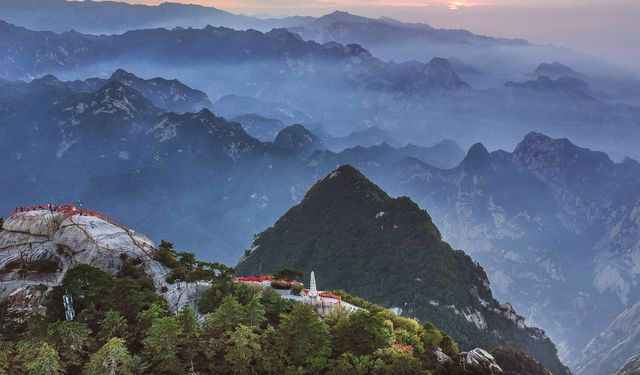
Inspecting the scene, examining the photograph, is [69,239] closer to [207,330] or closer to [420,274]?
[207,330]

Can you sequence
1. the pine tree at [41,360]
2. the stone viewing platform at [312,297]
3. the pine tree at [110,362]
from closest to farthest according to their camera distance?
the pine tree at [41,360] → the pine tree at [110,362] → the stone viewing platform at [312,297]

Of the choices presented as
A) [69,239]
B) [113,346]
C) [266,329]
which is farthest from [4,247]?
[266,329]

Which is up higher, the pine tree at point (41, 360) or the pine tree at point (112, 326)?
the pine tree at point (112, 326)

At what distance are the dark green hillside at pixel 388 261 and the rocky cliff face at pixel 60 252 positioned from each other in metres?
81.0

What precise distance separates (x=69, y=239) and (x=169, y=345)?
2584cm

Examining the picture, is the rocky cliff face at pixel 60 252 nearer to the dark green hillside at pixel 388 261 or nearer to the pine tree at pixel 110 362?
the pine tree at pixel 110 362

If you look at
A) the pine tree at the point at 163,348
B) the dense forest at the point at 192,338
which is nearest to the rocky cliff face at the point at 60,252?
the dense forest at the point at 192,338

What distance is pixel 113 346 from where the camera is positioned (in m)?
46.2

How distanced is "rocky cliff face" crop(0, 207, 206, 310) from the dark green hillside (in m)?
81.0

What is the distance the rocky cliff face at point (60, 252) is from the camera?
60.7m

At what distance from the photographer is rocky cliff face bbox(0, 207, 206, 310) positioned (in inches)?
2388

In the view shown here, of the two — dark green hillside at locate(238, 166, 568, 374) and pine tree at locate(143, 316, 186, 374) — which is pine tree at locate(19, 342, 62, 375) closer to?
pine tree at locate(143, 316, 186, 374)

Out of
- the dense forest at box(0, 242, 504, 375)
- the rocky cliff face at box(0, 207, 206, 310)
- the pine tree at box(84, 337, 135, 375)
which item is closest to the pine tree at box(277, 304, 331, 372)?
the dense forest at box(0, 242, 504, 375)

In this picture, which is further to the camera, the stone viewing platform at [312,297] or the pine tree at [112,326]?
the stone viewing platform at [312,297]
